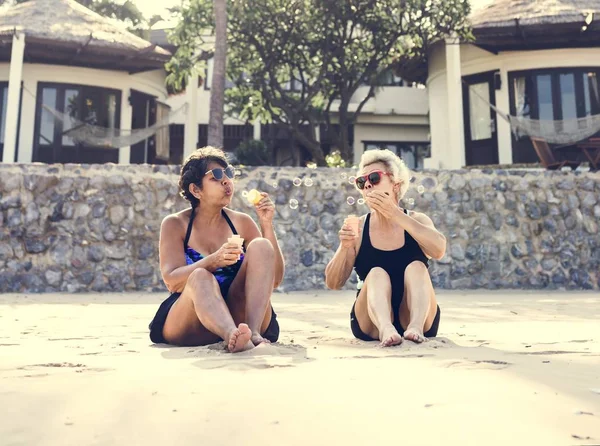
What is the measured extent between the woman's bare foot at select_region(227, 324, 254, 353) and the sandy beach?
54 millimetres

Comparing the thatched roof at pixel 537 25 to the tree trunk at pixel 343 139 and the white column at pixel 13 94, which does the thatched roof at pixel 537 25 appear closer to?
the tree trunk at pixel 343 139

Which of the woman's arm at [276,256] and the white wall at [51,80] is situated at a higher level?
the white wall at [51,80]

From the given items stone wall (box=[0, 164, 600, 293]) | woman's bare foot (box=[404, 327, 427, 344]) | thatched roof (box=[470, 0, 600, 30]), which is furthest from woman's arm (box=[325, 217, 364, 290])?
thatched roof (box=[470, 0, 600, 30])

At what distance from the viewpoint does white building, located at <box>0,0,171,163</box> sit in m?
12.3

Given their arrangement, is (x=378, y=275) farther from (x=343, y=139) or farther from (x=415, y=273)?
→ (x=343, y=139)

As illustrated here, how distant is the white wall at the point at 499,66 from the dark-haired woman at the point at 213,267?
32.4 feet

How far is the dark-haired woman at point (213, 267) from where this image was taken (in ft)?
8.30

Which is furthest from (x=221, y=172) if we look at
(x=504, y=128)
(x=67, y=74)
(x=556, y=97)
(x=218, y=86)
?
(x=67, y=74)

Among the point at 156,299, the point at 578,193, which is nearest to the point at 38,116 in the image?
the point at 156,299

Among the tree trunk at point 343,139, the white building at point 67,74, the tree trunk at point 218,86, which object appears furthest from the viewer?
the tree trunk at point 343,139

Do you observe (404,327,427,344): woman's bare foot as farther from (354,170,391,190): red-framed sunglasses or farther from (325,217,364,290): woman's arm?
(354,170,391,190): red-framed sunglasses

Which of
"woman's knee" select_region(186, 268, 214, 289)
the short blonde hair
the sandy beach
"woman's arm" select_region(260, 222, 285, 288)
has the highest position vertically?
the short blonde hair

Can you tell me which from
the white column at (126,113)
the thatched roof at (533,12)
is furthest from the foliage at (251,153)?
the thatched roof at (533,12)

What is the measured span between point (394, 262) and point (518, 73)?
11.7 meters
